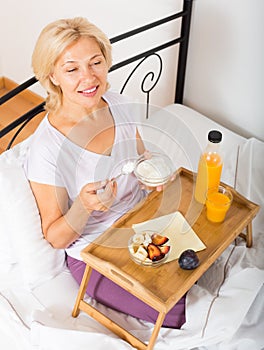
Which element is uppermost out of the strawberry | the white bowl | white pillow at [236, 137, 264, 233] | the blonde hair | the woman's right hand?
the blonde hair

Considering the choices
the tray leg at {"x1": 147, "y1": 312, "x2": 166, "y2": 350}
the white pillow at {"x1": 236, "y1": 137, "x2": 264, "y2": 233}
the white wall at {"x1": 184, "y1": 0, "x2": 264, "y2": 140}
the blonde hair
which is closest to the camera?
the tray leg at {"x1": 147, "y1": 312, "x2": 166, "y2": 350}

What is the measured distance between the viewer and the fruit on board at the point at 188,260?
4.34ft

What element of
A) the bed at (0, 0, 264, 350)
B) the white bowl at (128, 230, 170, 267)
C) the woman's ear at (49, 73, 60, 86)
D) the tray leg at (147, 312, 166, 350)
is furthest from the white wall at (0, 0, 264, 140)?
the tray leg at (147, 312, 166, 350)

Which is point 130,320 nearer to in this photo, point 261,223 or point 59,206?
point 59,206

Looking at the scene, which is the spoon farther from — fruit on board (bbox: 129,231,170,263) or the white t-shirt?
fruit on board (bbox: 129,231,170,263)

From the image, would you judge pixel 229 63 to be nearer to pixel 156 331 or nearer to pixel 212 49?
pixel 212 49

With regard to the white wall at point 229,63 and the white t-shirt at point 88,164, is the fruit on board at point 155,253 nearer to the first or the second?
the white t-shirt at point 88,164

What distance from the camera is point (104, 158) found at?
1532mm

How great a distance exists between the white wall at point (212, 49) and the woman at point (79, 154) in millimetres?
680

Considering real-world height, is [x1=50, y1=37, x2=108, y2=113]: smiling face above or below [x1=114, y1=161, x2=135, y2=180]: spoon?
above

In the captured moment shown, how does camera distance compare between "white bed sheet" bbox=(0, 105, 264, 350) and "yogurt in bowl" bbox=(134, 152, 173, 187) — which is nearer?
"white bed sheet" bbox=(0, 105, 264, 350)

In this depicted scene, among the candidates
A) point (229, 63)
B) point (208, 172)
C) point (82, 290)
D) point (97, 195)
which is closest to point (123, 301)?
point (82, 290)

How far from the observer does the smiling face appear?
140 centimetres

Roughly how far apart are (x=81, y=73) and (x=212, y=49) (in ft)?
2.78
